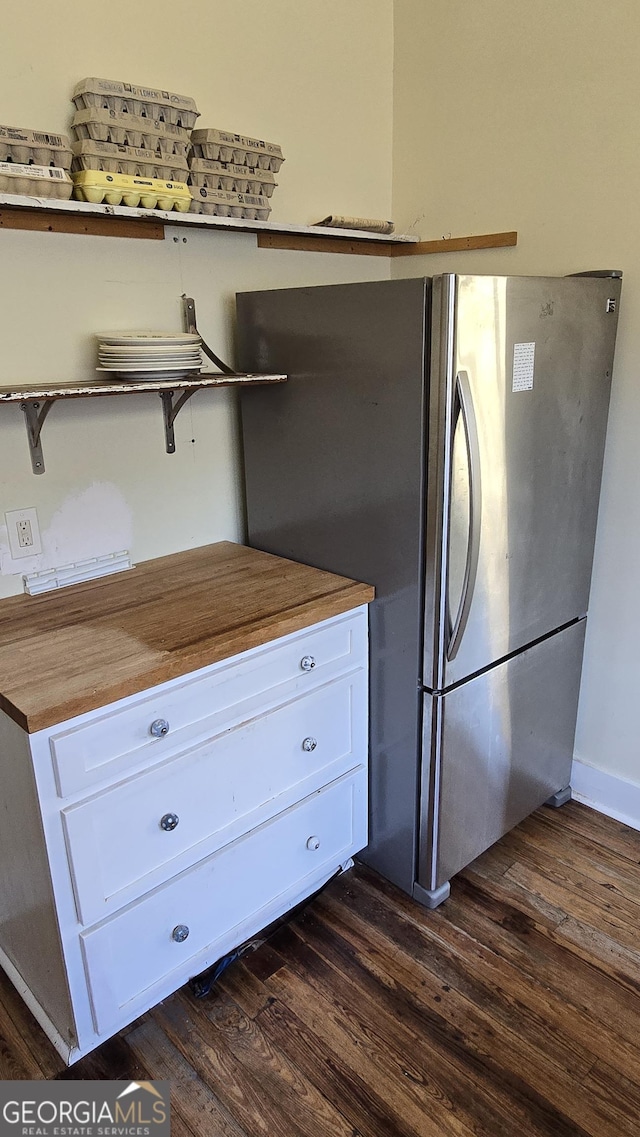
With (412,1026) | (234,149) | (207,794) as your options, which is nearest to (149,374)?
(234,149)

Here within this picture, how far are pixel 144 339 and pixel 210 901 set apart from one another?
1.30 m

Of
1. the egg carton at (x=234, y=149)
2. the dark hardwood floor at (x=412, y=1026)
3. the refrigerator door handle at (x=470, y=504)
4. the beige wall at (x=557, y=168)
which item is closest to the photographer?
the dark hardwood floor at (x=412, y=1026)

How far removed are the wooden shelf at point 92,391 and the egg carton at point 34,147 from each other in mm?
470

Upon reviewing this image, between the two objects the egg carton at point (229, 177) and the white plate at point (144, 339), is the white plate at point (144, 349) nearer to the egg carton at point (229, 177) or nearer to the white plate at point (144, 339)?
the white plate at point (144, 339)

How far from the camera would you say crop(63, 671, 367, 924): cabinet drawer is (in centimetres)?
144

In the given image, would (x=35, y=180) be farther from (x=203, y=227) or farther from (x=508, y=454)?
(x=508, y=454)

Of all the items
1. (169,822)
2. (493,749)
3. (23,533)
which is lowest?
(493,749)

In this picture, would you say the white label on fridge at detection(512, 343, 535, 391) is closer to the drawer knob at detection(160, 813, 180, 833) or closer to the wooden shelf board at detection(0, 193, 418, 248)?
the wooden shelf board at detection(0, 193, 418, 248)

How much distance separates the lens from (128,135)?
1.68m

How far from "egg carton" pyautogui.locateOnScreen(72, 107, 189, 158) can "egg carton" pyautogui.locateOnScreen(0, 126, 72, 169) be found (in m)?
0.07

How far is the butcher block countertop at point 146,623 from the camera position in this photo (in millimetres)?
1373

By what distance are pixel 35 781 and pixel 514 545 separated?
48.1 inches

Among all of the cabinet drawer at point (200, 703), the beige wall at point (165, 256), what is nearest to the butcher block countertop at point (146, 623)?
the cabinet drawer at point (200, 703)

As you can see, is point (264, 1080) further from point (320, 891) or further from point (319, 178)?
point (319, 178)
